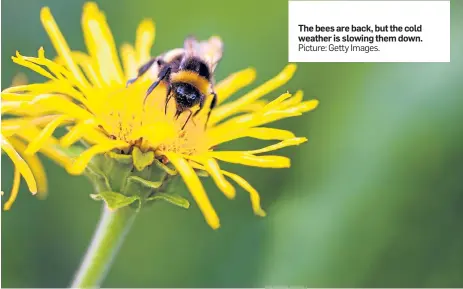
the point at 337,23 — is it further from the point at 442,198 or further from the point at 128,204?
the point at 128,204

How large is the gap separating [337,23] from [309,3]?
71mm

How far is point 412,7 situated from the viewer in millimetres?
1306

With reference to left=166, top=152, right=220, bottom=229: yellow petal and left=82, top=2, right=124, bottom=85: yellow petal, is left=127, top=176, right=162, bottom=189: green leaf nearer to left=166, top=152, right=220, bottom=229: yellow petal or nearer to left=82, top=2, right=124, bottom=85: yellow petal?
left=166, top=152, right=220, bottom=229: yellow petal

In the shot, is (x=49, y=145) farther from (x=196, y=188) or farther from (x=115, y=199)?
(x=196, y=188)

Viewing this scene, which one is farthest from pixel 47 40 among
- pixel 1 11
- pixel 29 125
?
pixel 29 125

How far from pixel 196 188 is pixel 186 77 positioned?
222 millimetres

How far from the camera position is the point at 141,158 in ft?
3.24

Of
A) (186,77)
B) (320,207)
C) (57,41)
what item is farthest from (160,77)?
(320,207)

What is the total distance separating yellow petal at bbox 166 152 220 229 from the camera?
0.87 meters

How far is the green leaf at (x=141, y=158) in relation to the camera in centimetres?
98

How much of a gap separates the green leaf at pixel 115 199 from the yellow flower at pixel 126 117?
0.05 metres

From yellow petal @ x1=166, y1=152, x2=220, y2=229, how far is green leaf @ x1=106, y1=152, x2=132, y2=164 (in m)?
0.05

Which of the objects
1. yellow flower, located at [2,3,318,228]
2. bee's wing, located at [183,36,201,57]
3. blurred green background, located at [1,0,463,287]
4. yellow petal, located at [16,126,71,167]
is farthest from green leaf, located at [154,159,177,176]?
blurred green background, located at [1,0,463,287]

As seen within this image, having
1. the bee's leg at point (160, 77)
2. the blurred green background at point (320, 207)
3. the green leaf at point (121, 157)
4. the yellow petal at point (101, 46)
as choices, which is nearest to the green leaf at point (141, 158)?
the green leaf at point (121, 157)
